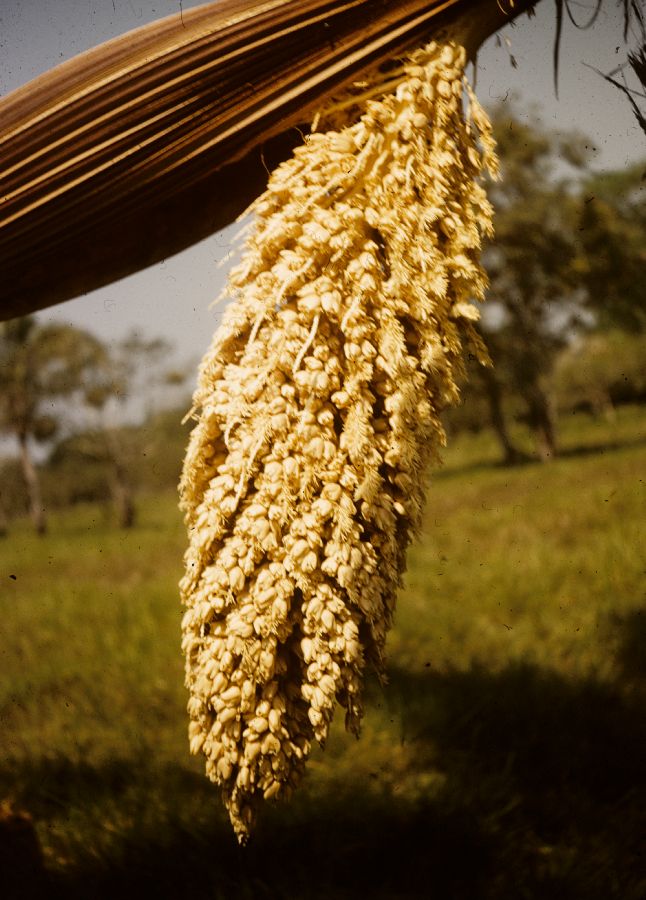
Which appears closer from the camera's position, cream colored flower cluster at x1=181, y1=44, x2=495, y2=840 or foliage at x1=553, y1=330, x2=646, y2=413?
cream colored flower cluster at x1=181, y1=44, x2=495, y2=840

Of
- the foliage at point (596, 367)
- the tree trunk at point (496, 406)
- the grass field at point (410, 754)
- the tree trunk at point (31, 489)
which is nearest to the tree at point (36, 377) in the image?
the tree trunk at point (31, 489)

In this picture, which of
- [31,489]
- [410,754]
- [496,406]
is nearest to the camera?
[410,754]

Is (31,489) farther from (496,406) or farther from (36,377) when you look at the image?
(496,406)

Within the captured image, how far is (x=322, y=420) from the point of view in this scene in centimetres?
87

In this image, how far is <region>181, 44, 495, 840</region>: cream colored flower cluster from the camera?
0.87m

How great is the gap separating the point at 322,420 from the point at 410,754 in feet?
6.84

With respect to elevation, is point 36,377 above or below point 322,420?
above

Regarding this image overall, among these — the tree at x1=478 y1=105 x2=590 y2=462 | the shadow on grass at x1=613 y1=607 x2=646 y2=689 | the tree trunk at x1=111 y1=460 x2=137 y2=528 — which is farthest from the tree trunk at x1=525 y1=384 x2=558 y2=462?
the shadow on grass at x1=613 y1=607 x2=646 y2=689

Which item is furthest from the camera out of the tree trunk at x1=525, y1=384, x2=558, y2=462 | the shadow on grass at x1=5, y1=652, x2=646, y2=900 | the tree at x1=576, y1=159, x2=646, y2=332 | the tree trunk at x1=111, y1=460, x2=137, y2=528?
the tree trunk at x1=525, y1=384, x2=558, y2=462

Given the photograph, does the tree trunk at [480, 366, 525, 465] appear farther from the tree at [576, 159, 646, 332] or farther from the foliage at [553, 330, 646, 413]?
the tree at [576, 159, 646, 332]

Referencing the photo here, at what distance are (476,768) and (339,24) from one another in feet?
7.52

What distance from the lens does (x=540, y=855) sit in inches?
77.9

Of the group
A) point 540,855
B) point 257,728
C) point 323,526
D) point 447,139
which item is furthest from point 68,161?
point 540,855

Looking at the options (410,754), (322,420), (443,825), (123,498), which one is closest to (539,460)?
(123,498)
